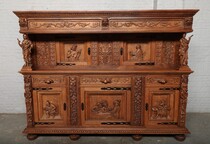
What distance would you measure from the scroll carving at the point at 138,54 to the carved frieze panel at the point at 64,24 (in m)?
0.70

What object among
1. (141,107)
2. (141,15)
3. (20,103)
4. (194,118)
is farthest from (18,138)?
(194,118)

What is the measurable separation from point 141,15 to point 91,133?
69.3 inches

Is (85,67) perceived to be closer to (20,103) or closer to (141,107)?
(141,107)

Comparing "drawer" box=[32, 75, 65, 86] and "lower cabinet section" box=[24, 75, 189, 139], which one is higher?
"drawer" box=[32, 75, 65, 86]

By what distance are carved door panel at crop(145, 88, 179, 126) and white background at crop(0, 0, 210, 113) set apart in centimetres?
108

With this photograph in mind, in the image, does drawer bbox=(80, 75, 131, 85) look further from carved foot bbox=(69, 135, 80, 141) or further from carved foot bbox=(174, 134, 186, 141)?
carved foot bbox=(174, 134, 186, 141)

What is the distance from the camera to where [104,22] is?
2.91 meters

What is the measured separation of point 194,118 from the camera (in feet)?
12.7

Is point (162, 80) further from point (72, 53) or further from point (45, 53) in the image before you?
point (45, 53)

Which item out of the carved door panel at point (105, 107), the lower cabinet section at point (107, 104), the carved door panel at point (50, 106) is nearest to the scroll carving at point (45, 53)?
the lower cabinet section at point (107, 104)

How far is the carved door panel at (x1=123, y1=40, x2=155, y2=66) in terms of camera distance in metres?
3.29

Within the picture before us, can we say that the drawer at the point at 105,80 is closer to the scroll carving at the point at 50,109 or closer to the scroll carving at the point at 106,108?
the scroll carving at the point at 106,108

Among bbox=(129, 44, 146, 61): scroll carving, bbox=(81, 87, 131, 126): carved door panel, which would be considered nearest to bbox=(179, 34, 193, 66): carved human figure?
bbox=(129, 44, 146, 61): scroll carving

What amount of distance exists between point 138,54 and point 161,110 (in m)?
0.87
